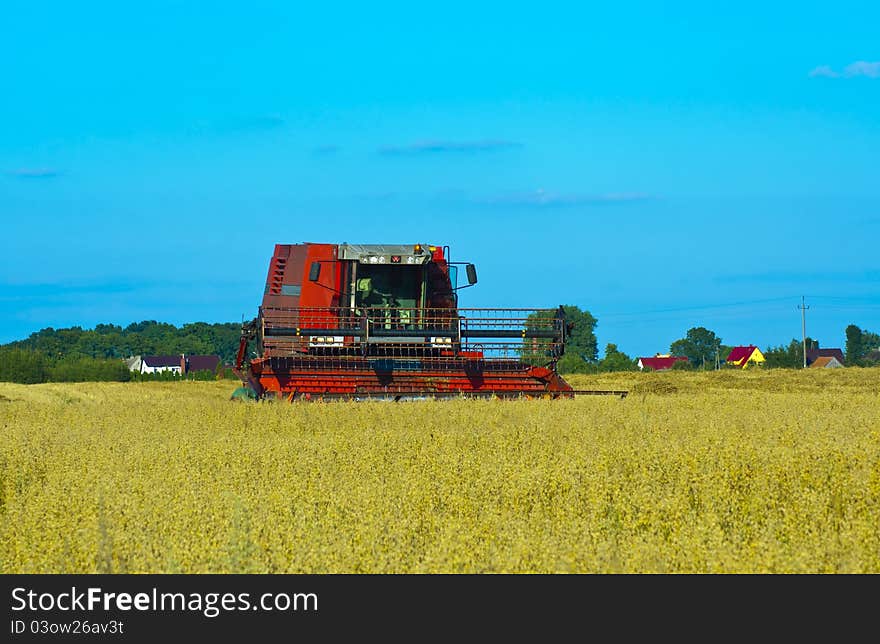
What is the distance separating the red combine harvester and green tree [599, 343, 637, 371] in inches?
1430

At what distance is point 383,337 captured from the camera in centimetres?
1588

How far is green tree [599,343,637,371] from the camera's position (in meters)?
59.7

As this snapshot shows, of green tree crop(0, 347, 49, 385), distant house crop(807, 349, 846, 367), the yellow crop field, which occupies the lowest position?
the yellow crop field

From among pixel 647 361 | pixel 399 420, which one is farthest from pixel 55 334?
pixel 399 420

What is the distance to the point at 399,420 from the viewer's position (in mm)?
11445

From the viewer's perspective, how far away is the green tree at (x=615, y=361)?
59.7 m

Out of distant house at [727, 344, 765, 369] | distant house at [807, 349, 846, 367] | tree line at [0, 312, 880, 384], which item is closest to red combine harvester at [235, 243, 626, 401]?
tree line at [0, 312, 880, 384]

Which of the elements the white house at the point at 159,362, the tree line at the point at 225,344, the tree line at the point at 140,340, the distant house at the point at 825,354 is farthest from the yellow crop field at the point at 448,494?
the white house at the point at 159,362

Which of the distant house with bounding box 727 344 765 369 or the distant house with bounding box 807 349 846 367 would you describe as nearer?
the distant house with bounding box 807 349 846 367

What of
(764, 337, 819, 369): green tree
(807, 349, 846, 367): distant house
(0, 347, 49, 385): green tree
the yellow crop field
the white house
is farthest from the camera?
the white house

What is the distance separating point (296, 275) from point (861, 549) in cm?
1313

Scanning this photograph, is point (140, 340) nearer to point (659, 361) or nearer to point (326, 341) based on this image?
point (659, 361)

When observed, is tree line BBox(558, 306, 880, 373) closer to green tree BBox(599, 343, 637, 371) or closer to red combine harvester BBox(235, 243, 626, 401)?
green tree BBox(599, 343, 637, 371)
